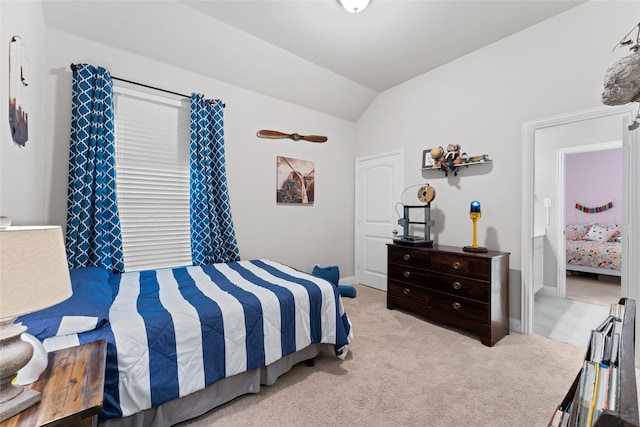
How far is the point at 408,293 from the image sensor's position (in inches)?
120

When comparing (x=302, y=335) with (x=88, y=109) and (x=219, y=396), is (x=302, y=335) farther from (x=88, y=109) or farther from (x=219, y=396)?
(x=88, y=109)

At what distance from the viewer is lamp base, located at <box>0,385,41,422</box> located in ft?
2.35

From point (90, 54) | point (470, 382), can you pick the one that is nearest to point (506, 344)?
point (470, 382)

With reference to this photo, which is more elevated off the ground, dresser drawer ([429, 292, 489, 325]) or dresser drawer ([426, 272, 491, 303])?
dresser drawer ([426, 272, 491, 303])

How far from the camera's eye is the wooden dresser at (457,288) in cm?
243

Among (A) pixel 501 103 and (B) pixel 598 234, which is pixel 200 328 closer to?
(A) pixel 501 103

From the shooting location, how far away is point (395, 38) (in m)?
2.78

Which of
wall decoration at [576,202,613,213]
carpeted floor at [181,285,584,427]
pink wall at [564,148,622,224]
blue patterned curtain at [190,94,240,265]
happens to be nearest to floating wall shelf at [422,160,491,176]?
carpeted floor at [181,285,584,427]

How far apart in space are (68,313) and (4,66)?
1.18 meters

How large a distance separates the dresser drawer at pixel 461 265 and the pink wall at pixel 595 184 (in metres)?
4.06

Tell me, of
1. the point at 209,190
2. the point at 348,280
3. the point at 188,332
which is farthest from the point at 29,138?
the point at 348,280

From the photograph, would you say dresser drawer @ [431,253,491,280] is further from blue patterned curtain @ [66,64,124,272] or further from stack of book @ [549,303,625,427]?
blue patterned curtain @ [66,64,124,272]

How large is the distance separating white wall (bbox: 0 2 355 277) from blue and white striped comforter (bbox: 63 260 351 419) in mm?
832

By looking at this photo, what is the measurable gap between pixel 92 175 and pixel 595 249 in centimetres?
676
